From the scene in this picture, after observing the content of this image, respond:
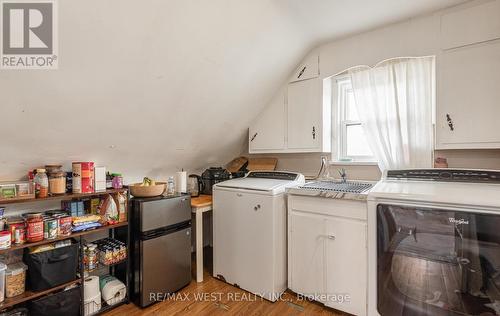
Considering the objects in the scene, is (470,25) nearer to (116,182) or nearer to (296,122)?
(296,122)

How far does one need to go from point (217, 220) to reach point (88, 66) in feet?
5.12

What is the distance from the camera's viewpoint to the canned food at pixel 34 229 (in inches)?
57.7

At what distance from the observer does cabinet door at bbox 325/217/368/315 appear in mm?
1651

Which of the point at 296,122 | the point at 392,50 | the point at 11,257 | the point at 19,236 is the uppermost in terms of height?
the point at 392,50

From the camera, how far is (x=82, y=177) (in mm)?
1702

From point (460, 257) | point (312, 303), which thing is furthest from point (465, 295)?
point (312, 303)

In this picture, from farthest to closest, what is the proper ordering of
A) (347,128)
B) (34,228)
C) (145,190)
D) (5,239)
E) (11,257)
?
(347,128), (145,190), (11,257), (34,228), (5,239)

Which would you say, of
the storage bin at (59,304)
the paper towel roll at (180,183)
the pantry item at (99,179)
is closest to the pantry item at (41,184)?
the pantry item at (99,179)

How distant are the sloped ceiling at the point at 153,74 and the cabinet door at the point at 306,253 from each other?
4.15ft

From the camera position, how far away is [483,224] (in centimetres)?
119

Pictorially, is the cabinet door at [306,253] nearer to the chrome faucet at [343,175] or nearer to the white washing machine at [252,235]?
the white washing machine at [252,235]

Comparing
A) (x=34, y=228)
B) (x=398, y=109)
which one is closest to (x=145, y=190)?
(x=34, y=228)

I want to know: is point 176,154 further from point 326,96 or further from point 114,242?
point 326,96

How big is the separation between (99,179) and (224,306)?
1379mm
